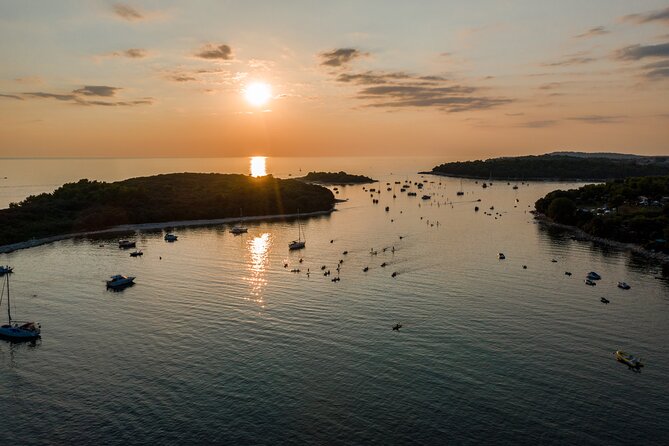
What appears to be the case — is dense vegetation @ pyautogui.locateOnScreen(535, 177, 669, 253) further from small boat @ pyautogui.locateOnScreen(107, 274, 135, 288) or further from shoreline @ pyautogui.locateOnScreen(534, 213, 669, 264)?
small boat @ pyautogui.locateOnScreen(107, 274, 135, 288)

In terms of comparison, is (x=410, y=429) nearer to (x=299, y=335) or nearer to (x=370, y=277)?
(x=299, y=335)

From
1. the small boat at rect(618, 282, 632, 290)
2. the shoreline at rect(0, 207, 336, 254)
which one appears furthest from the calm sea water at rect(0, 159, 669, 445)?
the shoreline at rect(0, 207, 336, 254)

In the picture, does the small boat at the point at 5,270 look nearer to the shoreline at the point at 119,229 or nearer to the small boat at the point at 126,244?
the shoreline at the point at 119,229

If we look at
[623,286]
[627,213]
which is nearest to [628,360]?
[623,286]

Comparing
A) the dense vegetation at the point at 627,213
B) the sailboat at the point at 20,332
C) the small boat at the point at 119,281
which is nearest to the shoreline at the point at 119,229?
the small boat at the point at 119,281

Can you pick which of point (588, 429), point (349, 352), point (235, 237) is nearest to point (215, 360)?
point (349, 352)
